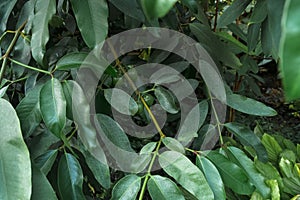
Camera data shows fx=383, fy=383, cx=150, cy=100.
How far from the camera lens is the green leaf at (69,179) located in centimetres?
52

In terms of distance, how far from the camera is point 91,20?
0.51 metres

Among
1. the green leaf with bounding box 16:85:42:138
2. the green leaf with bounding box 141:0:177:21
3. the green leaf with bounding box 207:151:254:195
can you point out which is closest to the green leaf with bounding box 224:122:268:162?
the green leaf with bounding box 207:151:254:195

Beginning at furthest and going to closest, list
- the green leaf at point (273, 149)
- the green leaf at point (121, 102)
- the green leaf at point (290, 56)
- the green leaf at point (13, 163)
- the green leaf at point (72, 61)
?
the green leaf at point (273, 149), the green leaf at point (121, 102), the green leaf at point (72, 61), the green leaf at point (13, 163), the green leaf at point (290, 56)

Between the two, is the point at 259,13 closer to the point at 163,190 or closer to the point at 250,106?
the point at 250,106

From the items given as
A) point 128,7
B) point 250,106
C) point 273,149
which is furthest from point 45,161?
point 273,149

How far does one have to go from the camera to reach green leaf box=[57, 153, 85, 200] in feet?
1.72

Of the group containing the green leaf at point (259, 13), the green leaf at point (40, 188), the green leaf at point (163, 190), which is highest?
the green leaf at point (259, 13)

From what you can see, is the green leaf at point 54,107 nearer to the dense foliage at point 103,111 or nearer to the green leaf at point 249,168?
the dense foliage at point 103,111

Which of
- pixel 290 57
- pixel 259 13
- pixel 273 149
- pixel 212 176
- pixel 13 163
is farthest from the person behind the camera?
pixel 273 149

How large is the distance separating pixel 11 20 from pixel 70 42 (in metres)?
0.14

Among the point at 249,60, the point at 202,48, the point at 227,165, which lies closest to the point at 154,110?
the point at 202,48

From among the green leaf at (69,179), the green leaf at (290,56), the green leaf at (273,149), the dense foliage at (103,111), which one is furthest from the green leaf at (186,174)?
the green leaf at (273,149)

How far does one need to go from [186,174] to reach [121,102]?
19cm

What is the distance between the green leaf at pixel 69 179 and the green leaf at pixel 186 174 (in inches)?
4.7
